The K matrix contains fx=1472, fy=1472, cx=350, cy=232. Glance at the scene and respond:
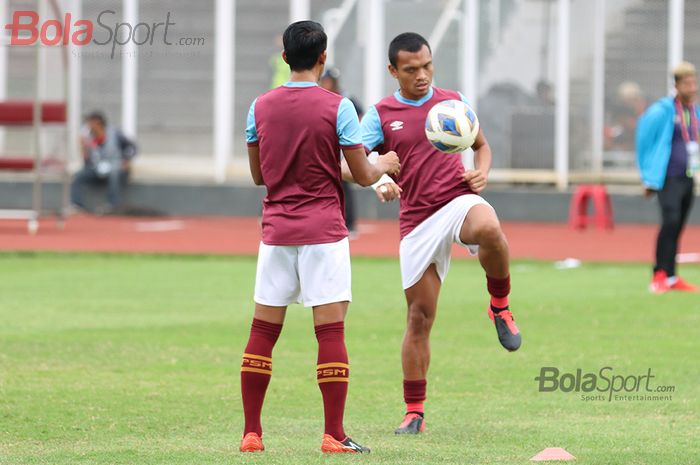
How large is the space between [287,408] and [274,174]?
214cm

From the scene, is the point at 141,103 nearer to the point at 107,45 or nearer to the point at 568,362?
the point at 107,45

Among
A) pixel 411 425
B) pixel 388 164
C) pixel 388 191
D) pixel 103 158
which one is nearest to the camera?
pixel 388 164

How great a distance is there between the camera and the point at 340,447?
6.93 m

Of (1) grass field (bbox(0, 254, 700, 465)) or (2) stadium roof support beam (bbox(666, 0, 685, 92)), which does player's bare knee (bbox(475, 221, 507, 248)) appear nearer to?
(1) grass field (bbox(0, 254, 700, 465))

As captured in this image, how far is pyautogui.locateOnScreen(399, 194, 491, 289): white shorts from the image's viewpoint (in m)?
8.10

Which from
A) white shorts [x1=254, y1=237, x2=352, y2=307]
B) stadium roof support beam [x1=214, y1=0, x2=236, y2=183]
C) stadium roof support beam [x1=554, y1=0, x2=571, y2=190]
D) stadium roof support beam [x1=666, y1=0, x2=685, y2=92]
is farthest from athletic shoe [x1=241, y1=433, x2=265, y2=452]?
stadium roof support beam [x1=214, y1=0, x2=236, y2=183]

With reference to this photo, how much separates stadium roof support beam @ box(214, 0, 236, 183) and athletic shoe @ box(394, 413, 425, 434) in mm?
20968

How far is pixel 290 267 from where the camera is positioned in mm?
7133

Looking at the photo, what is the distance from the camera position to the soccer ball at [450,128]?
791cm

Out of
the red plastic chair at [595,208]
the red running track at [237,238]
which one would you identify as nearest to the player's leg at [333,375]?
the red running track at [237,238]

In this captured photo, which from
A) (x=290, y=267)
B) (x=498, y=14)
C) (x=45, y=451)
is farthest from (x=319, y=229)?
(x=498, y=14)

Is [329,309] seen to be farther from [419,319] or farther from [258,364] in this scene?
[419,319]

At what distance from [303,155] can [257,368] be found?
1062mm

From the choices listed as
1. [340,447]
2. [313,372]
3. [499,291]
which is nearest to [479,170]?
[499,291]
